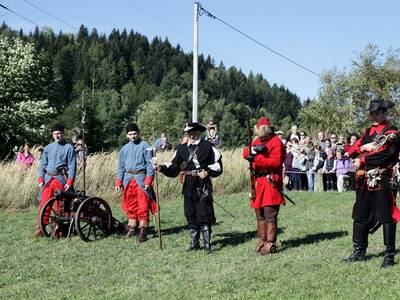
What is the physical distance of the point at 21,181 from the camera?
15188 millimetres

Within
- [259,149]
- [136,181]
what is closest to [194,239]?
[259,149]

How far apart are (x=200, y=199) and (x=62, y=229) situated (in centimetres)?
274

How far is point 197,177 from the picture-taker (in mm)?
8539

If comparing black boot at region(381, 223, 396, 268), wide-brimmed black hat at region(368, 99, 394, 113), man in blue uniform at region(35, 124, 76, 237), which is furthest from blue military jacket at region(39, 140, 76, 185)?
black boot at region(381, 223, 396, 268)

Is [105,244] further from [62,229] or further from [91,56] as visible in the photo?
[91,56]

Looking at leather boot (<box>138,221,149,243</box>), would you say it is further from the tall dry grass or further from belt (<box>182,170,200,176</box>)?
the tall dry grass

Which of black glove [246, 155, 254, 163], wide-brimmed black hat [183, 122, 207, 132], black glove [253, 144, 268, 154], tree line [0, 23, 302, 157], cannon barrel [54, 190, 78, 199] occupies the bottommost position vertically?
cannon barrel [54, 190, 78, 199]

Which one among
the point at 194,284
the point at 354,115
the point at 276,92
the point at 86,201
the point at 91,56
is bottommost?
the point at 194,284

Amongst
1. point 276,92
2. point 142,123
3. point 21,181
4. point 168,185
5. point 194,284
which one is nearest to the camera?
point 194,284

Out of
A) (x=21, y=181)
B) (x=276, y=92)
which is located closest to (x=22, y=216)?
(x=21, y=181)

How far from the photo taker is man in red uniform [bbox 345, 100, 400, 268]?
22.1 ft

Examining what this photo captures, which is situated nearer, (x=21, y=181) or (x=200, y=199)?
(x=200, y=199)

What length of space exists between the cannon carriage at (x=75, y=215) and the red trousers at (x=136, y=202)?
12.7 inches

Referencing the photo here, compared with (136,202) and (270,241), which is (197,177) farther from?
(136,202)
